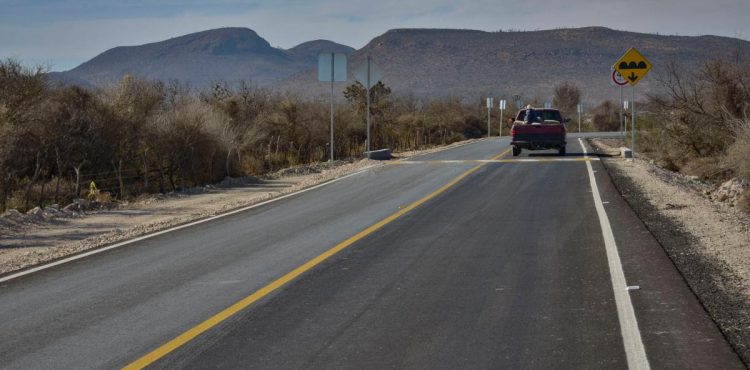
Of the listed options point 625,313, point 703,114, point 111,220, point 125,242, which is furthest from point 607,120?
point 625,313

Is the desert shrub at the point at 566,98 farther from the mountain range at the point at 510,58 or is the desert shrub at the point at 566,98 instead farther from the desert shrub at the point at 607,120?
the mountain range at the point at 510,58

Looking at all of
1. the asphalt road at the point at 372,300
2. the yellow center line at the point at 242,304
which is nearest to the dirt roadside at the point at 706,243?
the asphalt road at the point at 372,300

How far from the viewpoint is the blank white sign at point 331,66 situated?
26844mm

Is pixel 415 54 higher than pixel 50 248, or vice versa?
pixel 415 54

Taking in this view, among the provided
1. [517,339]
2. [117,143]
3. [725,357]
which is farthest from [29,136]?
[725,357]

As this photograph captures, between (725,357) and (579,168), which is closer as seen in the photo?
(725,357)

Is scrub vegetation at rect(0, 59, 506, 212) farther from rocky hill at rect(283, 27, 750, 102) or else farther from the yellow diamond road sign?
rocky hill at rect(283, 27, 750, 102)

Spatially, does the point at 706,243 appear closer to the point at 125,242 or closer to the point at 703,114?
the point at 125,242

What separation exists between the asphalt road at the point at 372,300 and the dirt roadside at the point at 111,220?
33.3 inches

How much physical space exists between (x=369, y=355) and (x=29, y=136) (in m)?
15.9

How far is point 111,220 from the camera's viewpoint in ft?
A: 51.6

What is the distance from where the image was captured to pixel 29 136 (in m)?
20.1

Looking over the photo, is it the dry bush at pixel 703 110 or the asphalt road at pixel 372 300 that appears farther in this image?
the dry bush at pixel 703 110

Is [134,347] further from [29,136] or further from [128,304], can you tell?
[29,136]
